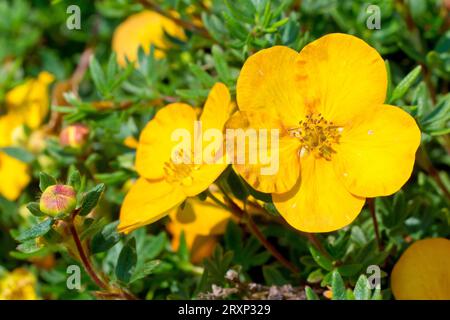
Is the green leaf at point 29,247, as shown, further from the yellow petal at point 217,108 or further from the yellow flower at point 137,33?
the yellow flower at point 137,33

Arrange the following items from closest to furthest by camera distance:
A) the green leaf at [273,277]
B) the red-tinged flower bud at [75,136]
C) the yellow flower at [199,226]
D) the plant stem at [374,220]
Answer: the plant stem at [374,220] → the green leaf at [273,277] → the yellow flower at [199,226] → the red-tinged flower bud at [75,136]

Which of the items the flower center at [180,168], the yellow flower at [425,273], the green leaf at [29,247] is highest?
the flower center at [180,168]

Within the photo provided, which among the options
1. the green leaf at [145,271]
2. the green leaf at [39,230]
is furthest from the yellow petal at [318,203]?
the green leaf at [39,230]

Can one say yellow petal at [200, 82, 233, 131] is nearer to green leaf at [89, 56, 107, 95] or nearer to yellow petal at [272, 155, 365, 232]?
yellow petal at [272, 155, 365, 232]

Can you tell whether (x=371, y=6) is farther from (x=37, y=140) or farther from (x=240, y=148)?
(x=37, y=140)

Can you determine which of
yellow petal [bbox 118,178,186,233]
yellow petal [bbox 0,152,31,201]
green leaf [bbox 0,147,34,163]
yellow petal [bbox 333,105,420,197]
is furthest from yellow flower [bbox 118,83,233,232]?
yellow petal [bbox 0,152,31,201]
